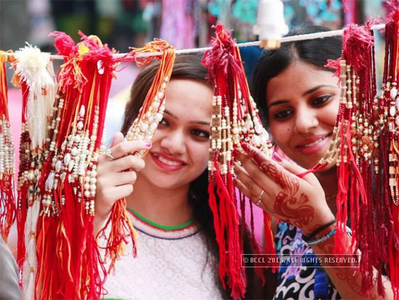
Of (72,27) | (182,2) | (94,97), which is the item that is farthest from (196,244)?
(72,27)

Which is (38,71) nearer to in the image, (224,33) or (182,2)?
(224,33)

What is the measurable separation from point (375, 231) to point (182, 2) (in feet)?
8.28

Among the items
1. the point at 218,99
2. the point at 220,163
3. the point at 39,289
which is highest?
the point at 218,99

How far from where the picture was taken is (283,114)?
6.88 ft

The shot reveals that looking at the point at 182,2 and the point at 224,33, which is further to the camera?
the point at 182,2

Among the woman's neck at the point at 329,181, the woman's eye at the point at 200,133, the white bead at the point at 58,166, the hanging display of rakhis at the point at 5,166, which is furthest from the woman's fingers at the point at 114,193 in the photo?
the woman's neck at the point at 329,181

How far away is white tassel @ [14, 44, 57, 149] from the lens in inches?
65.6

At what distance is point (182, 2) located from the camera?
381cm

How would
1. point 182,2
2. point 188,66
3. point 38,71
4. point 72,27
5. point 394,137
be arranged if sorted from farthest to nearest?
point 72,27
point 182,2
point 188,66
point 38,71
point 394,137

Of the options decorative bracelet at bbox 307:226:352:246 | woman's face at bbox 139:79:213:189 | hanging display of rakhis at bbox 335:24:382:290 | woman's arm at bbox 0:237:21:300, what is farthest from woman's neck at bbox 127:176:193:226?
woman's arm at bbox 0:237:21:300

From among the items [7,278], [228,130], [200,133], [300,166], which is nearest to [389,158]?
[228,130]

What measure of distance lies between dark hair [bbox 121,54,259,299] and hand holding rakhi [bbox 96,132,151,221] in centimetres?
43

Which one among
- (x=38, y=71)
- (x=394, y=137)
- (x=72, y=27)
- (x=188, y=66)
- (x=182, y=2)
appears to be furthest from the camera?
(x=72, y=27)

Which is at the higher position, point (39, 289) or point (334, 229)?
point (334, 229)
